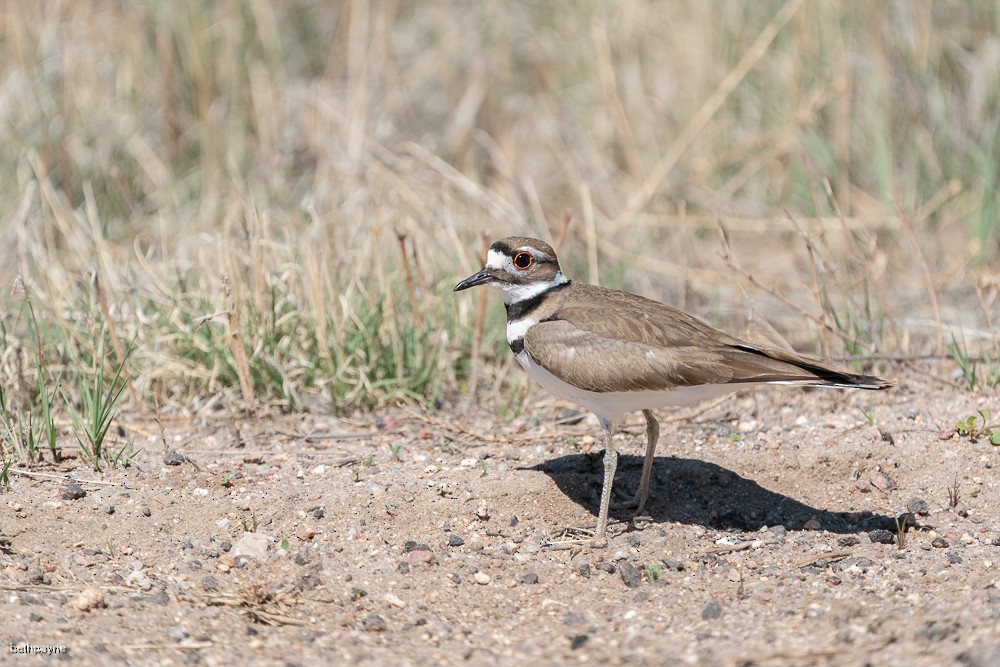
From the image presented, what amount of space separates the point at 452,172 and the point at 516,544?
315cm

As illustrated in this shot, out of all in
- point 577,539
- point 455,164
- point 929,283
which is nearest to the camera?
point 577,539

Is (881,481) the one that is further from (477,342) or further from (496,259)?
(477,342)

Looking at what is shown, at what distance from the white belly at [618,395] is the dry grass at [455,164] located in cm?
124

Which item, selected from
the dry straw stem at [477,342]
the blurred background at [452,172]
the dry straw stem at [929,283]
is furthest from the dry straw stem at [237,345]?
the dry straw stem at [929,283]

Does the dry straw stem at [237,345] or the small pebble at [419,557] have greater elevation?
the dry straw stem at [237,345]

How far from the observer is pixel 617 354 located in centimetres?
414

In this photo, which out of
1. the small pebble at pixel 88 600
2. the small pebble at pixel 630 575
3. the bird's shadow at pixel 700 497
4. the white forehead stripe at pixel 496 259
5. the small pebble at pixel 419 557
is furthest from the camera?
the white forehead stripe at pixel 496 259

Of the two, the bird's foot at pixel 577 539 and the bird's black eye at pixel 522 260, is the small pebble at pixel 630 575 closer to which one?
Result: the bird's foot at pixel 577 539

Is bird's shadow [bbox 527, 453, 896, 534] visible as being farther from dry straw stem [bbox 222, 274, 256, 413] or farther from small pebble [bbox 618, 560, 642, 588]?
dry straw stem [bbox 222, 274, 256, 413]

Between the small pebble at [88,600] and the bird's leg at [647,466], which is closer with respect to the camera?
the small pebble at [88,600]
